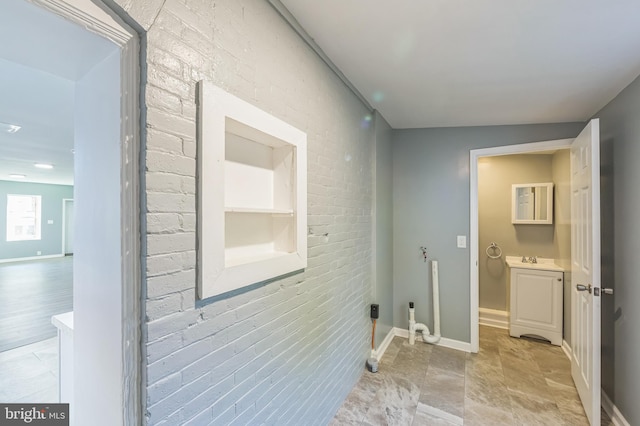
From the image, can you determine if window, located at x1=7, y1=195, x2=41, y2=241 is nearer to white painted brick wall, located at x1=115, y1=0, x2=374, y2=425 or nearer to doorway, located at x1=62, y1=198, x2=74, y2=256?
doorway, located at x1=62, y1=198, x2=74, y2=256

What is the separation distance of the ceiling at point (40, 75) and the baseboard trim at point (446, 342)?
11.4ft

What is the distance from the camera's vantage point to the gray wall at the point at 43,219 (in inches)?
307

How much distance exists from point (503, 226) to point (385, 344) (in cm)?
228

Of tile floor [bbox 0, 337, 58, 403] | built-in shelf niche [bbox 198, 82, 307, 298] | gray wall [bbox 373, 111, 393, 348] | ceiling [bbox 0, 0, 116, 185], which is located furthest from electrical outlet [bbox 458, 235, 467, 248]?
tile floor [bbox 0, 337, 58, 403]

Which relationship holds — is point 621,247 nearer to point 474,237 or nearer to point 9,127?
point 474,237

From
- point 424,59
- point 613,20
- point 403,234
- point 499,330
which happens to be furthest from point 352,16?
point 499,330

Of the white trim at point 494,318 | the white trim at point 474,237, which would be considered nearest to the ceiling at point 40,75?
the white trim at point 474,237

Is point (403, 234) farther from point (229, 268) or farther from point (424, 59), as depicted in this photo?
point (229, 268)

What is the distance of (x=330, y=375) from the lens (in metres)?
1.93

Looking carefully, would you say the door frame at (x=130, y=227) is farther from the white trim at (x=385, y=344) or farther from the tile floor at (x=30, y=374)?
the white trim at (x=385, y=344)

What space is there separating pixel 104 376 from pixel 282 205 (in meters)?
0.96

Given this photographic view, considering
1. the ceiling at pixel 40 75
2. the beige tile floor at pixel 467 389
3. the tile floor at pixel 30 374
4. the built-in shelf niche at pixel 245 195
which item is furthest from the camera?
the tile floor at pixel 30 374

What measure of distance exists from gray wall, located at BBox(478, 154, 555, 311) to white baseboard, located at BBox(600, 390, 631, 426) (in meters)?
1.59

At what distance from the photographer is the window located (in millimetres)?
7949
